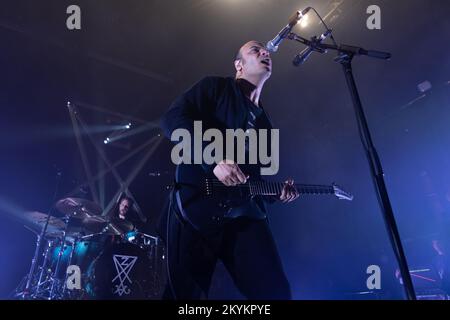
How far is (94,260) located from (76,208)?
1131mm

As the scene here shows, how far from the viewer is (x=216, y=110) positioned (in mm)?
2123

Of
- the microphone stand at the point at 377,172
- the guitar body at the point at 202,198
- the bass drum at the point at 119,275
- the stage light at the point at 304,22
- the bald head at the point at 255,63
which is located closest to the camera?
the microphone stand at the point at 377,172

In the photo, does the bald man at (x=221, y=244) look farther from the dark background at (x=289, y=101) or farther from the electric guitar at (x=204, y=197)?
the dark background at (x=289, y=101)

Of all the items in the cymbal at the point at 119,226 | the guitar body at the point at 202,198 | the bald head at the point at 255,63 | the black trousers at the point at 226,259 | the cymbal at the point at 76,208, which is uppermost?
the bald head at the point at 255,63

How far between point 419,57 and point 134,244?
541cm

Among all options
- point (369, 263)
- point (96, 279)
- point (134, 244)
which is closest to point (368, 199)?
point (369, 263)

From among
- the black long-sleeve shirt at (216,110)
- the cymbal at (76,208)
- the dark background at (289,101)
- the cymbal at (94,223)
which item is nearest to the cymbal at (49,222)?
the cymbal at (76,208)

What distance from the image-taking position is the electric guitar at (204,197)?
5.63 feet

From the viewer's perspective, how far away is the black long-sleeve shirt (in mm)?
1906

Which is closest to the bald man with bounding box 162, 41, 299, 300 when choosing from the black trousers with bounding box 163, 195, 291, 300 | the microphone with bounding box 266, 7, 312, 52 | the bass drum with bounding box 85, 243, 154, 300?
the black trousers with bounding box 163, 195, 291, 300

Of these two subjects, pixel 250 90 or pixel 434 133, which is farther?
pixel 434 133

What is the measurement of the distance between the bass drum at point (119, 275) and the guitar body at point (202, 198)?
9.80 feet
